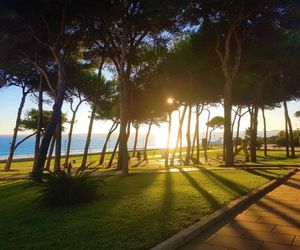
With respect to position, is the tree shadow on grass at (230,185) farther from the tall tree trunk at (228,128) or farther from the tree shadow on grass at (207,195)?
the tall tree trunk at (228,128)

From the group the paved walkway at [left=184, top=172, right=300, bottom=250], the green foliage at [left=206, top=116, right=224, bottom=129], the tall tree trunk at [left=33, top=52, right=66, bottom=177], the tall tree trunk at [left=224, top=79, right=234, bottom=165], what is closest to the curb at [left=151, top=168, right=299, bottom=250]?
the paved walkway at [left=184, top=172, right=300, bottom=250]

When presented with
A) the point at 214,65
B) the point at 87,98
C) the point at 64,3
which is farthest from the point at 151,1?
the point at 87,98

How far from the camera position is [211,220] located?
618cm

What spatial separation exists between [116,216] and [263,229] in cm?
242

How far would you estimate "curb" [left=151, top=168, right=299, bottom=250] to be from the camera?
498 cm

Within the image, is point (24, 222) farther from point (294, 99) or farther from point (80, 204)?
point (294, 99)

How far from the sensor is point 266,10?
17344mm

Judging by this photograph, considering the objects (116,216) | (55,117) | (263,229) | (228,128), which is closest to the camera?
(263,229)

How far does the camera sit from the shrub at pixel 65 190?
26.1ft

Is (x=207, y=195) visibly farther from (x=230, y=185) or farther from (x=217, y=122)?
(x=217, y=122)

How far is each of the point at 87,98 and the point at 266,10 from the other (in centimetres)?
1503

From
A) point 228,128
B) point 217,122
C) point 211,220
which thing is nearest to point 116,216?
point 211,220

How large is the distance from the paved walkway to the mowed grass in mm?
563

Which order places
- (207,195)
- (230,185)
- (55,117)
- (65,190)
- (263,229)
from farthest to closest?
(55,117) → (230,185) → (207,195) → (65,190) → (263,229)
